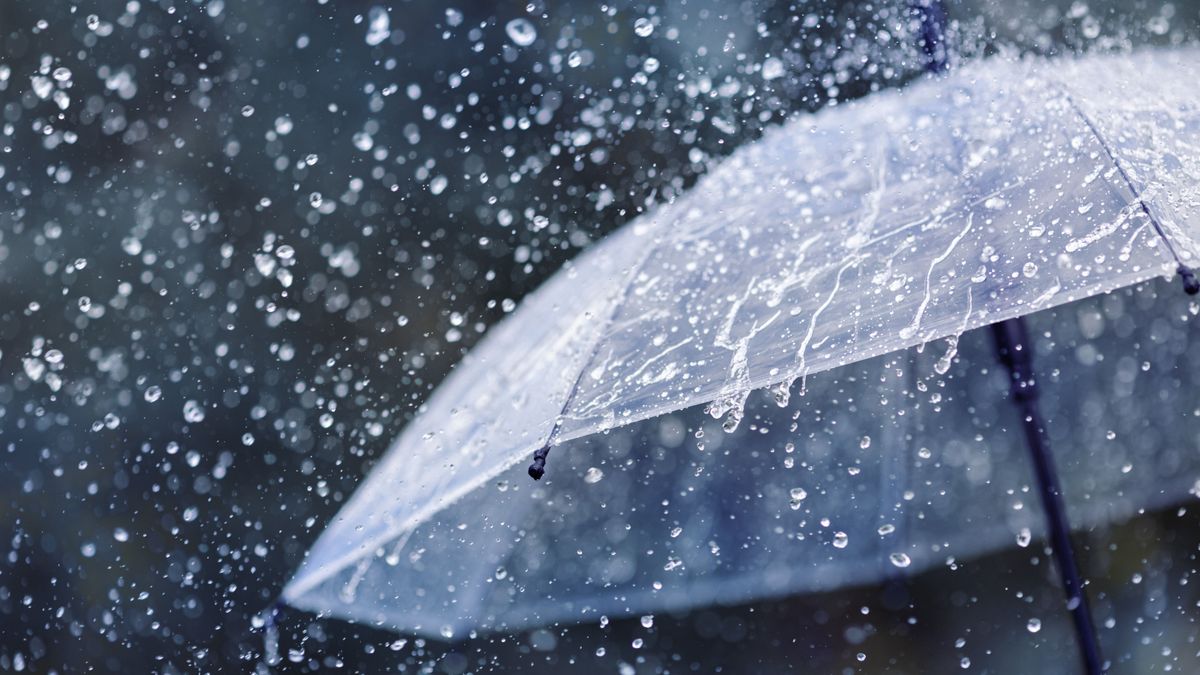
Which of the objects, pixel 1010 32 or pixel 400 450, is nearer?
pixel 400 450

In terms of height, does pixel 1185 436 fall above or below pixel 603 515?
below

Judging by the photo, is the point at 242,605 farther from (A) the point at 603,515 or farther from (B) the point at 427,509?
(B) the point at 427,509

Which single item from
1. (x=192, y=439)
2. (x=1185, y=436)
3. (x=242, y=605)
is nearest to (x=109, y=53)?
(x=192, y=439)

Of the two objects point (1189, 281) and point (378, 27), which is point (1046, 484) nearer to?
point (1189, 281)

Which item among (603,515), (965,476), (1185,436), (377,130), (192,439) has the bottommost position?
(1185,436)

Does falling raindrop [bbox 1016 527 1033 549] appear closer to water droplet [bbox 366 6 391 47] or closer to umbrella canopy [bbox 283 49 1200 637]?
umbrella canopy [bbox 283 49 1200 637]

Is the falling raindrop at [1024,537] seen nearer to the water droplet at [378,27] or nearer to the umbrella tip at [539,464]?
the umbrella tip at [539,464]
